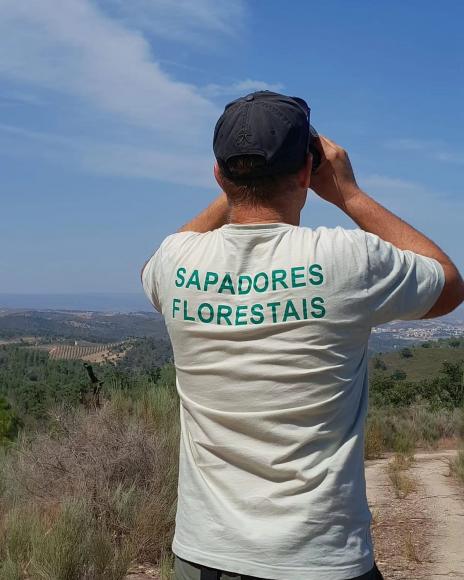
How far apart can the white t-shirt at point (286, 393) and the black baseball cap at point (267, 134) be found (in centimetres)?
16

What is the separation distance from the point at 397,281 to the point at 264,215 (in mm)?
343

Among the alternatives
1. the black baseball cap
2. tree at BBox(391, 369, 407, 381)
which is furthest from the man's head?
tree at BBox(391, 369, 407, 381)

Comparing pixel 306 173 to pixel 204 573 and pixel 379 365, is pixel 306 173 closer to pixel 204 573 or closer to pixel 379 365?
pixel 204 573

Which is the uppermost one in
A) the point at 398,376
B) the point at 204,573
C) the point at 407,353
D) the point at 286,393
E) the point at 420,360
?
the point at 286,393

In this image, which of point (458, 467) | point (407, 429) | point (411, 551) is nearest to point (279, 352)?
point (411, 551)

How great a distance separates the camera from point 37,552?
4875 millimetres

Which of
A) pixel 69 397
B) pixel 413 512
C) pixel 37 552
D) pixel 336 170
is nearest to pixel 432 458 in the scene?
pixel 413 512

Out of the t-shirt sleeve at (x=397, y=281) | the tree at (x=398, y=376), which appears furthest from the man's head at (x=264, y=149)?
the tree at (x=398, y=376)

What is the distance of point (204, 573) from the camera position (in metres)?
1.71

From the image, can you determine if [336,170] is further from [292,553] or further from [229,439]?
[292,553]

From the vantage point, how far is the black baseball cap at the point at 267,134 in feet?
5.77

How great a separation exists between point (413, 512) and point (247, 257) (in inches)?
258

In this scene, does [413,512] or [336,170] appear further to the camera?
[413,512]

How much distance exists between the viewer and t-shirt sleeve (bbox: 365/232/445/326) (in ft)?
5.63
